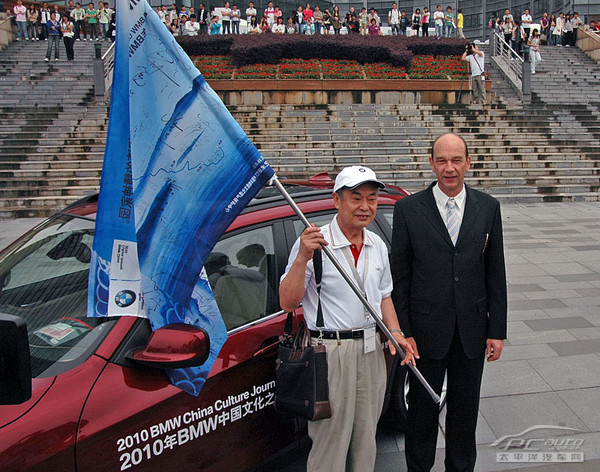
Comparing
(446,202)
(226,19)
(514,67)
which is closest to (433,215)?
(446,202)

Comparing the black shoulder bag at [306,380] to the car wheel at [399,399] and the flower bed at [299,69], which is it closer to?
the car wheel at [399,399]

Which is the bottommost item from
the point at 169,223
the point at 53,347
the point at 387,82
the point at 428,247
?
the point at 53,347

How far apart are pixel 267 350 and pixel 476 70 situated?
18472mm

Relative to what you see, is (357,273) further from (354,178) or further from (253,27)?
(253,27)

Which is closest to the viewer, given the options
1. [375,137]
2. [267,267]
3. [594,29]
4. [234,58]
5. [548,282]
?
[267,267]

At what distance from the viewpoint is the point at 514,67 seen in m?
22.3

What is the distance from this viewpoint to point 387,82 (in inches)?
786

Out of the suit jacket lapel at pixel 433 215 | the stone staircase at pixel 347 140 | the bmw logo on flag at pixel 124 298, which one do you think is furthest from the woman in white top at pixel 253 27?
the bmw logo on flag at pixel 124 298

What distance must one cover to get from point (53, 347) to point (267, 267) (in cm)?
113

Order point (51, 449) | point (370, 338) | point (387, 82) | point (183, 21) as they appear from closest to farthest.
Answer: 1. point (51, 449)
2. point (370, 338)
3. point (387, 82)
4. point (183, 21)

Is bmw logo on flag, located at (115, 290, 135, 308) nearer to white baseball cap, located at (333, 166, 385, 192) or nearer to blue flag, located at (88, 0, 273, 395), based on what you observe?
blue flag, located at (88, 0, 273, 395)

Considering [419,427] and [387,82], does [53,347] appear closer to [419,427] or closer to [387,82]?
[419,427]

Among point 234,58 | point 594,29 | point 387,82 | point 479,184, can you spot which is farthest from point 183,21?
point 594,29

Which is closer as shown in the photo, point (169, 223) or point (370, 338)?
point (169, 223)
